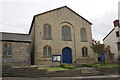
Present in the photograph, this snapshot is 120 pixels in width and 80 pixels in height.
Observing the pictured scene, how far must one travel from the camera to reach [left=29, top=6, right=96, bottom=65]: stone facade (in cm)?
2116

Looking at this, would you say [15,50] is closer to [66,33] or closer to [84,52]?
[66,33]

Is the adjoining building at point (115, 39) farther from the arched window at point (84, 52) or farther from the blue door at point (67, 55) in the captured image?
the blue door at point (67, 55)

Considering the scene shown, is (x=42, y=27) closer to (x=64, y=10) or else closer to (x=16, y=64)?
(x=64, y=10)

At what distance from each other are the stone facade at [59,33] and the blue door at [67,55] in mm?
589

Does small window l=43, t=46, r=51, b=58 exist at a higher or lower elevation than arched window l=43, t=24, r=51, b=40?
lower

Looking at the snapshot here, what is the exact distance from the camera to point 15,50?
19141 millimetres

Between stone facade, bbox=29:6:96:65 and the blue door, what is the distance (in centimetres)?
59

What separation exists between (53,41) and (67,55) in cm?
397

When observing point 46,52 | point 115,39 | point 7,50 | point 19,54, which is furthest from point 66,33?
point 115,39

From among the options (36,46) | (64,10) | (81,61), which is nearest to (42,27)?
(36,46)

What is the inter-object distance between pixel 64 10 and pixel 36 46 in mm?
9571

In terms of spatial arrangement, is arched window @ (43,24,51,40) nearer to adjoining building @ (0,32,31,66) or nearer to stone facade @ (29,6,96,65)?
stone facade @ (29,6,96,65)

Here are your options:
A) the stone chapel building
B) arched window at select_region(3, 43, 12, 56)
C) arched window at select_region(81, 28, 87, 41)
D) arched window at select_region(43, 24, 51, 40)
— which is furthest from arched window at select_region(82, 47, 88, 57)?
arched window at select_region(3, 43, 12, 56)

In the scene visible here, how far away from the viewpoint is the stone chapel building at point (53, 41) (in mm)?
19266
